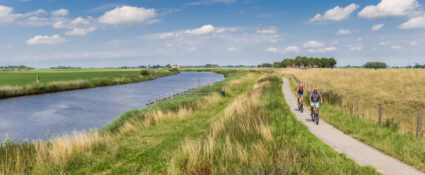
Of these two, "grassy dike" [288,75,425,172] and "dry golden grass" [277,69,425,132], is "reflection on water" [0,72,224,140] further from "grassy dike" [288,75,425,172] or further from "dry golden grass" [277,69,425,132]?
"dry golden grass" [277,69,425,132]

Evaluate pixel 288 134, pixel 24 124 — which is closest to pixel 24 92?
pixel 24 124

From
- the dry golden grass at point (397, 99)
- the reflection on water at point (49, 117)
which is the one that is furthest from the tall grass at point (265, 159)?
the reflection on water at point (49, 117)

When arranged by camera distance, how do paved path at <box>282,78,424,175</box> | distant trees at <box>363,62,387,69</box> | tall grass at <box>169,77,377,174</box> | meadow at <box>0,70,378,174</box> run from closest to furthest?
tall grass at <box>169,77,377,174</box> < meadow at <box>0,70,378,174</box> < paved path at <box>282,78,424,175</box> < distant trees at <box>363,62,387,69</box>

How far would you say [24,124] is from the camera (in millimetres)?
20938

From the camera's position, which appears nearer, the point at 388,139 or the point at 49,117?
the point at 388,139

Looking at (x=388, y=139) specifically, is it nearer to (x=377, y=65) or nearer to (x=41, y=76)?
(x=41, y=76)

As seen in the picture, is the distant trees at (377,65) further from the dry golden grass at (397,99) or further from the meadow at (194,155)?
the meadow at (194,155)

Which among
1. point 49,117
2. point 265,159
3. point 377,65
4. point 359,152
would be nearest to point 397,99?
point 359,152

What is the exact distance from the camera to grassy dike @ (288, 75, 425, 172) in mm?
7521

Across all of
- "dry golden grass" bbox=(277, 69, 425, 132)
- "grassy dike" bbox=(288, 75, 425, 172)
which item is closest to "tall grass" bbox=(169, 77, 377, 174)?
"grassy dike" bbox=(288, 75, 425, 172)

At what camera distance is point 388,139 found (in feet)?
29.9

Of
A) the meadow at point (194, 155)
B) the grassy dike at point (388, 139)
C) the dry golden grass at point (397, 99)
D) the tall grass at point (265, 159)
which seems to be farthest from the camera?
the dry golden grass at point (397, 99)

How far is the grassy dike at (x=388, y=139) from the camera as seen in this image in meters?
7.52

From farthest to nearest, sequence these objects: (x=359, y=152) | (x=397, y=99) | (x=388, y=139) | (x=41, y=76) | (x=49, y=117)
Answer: (x=41, y=76) < (x=49, y=117) < (x=397, y=99) < (x=388, y=139) < (x=359, y=152)
